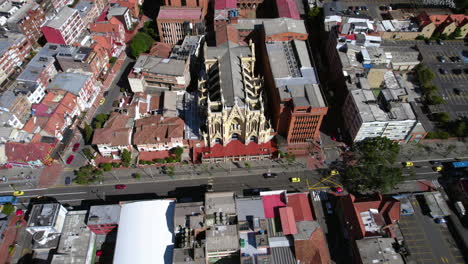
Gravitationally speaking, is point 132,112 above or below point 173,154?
above

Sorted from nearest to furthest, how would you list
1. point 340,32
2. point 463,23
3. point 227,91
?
point 227,91, point 340,32, point 463,23

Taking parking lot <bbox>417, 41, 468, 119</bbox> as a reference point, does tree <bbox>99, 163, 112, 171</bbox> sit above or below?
below

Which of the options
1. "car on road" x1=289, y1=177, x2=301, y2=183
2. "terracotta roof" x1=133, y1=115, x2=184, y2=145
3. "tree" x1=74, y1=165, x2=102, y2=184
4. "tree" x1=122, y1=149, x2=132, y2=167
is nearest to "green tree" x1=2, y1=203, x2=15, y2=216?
"tree" x1=74, y1=165, x2=102, y2=184

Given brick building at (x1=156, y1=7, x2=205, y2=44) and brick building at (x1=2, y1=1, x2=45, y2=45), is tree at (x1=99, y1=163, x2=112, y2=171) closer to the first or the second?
brick building at (x1=156, y1=7, x2=205, y2=44)

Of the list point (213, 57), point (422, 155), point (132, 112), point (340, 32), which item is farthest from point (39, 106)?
point (422, 155)

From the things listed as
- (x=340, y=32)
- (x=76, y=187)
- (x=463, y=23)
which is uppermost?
(x=463, y=23)

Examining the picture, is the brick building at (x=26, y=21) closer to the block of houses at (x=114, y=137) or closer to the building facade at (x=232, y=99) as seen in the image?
the block of houses at (x=114, y=137)

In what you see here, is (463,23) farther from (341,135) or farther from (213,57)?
(213,57)
